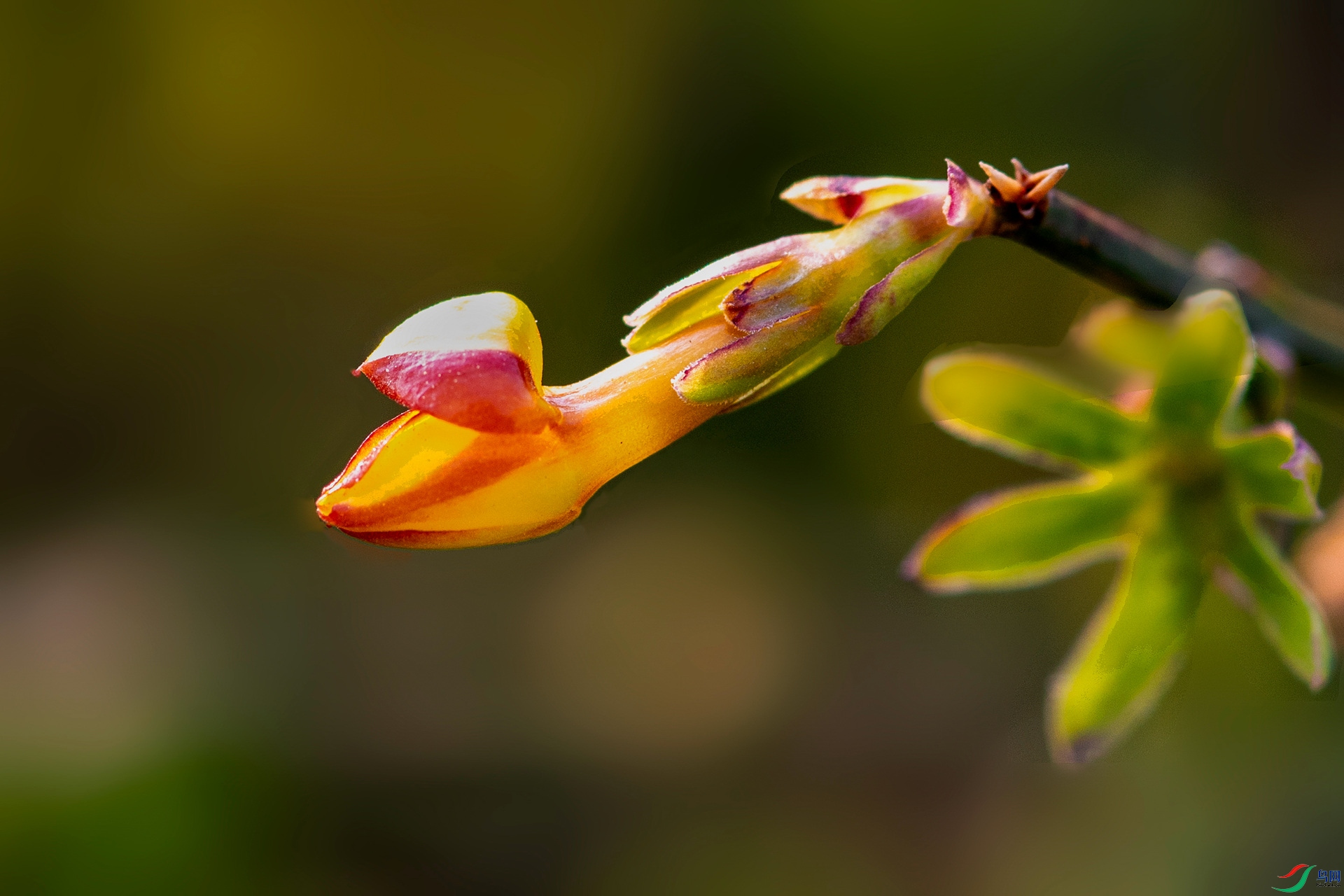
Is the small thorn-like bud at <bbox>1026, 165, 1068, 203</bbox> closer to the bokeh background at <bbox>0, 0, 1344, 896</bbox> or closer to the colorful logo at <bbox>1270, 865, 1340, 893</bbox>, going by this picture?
the colorful logo at <bbox>1270, 865, 1340, 893</bbox>

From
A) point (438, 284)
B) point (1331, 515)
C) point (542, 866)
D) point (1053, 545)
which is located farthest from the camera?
point (542, 866)

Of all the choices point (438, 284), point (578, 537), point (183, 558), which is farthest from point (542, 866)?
point (438, 284)

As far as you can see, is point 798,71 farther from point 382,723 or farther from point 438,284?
point 382,723

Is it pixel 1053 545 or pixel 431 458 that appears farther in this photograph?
pixel 1053 545

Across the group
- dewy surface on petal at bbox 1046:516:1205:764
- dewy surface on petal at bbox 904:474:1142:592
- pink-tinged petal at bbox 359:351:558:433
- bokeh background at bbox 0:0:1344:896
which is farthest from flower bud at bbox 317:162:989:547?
bokeh background at bbox 0:0:1344:896

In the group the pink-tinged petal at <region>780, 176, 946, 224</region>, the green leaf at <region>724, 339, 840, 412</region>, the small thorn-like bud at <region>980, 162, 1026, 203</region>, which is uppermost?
the pink-tinged petal at <region>780, 176, 946, 224</region>
